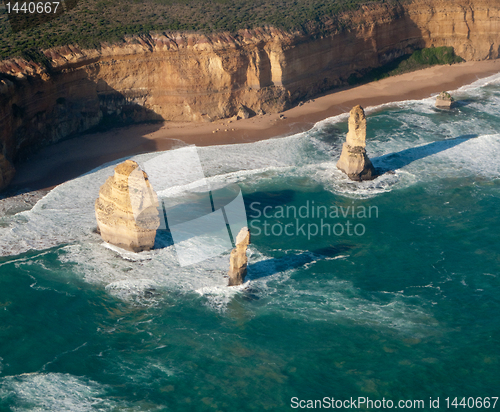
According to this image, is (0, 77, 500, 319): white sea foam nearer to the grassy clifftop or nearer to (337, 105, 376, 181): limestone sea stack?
(337, 105, 376, 181): limestone sea stack

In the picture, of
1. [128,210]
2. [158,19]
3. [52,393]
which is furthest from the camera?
[158,19]

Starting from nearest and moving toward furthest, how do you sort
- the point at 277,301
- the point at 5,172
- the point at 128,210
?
the point at 277,301 < the point at 128,210 < the point at 5,172

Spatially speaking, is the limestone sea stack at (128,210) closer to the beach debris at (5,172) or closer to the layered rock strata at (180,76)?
the beach debris at (5,172)

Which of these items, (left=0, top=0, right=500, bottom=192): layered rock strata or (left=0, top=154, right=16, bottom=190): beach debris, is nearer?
(left=0, top=154, right=16, bottom=190): beach debris

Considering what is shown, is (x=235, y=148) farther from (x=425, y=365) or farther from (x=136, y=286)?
(x=425, y=365)

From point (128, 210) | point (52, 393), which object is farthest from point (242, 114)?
point (52, 393)

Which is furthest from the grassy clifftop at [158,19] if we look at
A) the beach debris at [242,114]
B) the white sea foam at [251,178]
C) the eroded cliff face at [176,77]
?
the white sea foam at [251,178]

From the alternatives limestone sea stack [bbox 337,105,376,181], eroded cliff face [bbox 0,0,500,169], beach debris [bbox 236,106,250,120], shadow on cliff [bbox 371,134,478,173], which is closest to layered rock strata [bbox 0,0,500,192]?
eroded cliff face [bbox 0,0,500,169]

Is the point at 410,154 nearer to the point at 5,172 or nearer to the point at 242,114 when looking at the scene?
the point at 242,114
